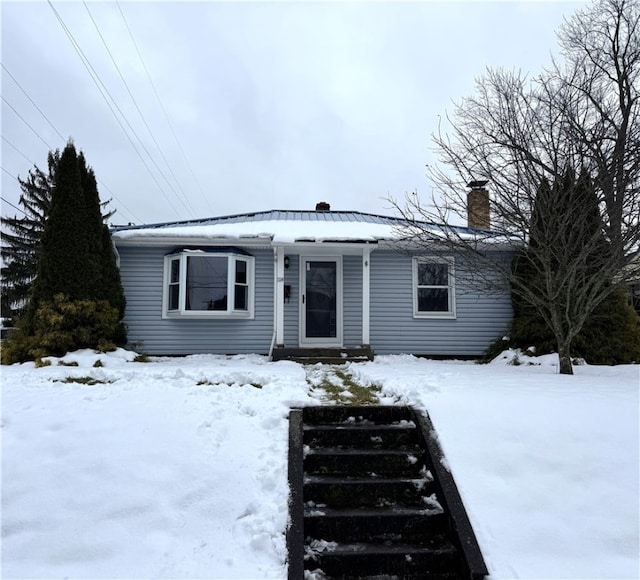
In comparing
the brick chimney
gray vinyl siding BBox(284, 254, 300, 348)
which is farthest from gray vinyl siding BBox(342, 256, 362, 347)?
the brick chimney

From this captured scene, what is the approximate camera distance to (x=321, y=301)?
10.0 m

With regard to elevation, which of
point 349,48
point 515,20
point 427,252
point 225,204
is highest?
point 225,204

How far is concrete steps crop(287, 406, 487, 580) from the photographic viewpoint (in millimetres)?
2771

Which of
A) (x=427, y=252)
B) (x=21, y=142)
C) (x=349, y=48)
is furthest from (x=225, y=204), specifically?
(x=427, y=252)

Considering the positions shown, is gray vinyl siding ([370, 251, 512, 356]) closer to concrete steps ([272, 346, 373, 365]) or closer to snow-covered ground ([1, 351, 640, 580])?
concrete steps ([272, 346, 373, 365])

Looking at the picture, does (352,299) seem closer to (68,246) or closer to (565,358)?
(565,358)

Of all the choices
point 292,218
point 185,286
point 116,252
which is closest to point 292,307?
point 185,286

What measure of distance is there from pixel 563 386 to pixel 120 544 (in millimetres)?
5129

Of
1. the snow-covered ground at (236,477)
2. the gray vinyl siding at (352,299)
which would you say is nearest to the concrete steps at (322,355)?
the gray vinyl siding at (352,299)

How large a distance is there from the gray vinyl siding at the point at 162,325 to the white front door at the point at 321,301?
91cm

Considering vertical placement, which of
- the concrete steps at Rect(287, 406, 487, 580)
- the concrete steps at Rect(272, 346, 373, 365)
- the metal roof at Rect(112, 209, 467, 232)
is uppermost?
the metal roof at Rect(112, 209, 467, 232)

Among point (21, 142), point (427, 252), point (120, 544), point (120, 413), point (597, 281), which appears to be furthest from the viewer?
point (21, 142)

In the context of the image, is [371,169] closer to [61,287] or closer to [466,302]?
[466,302]

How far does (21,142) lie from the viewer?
18.2m
